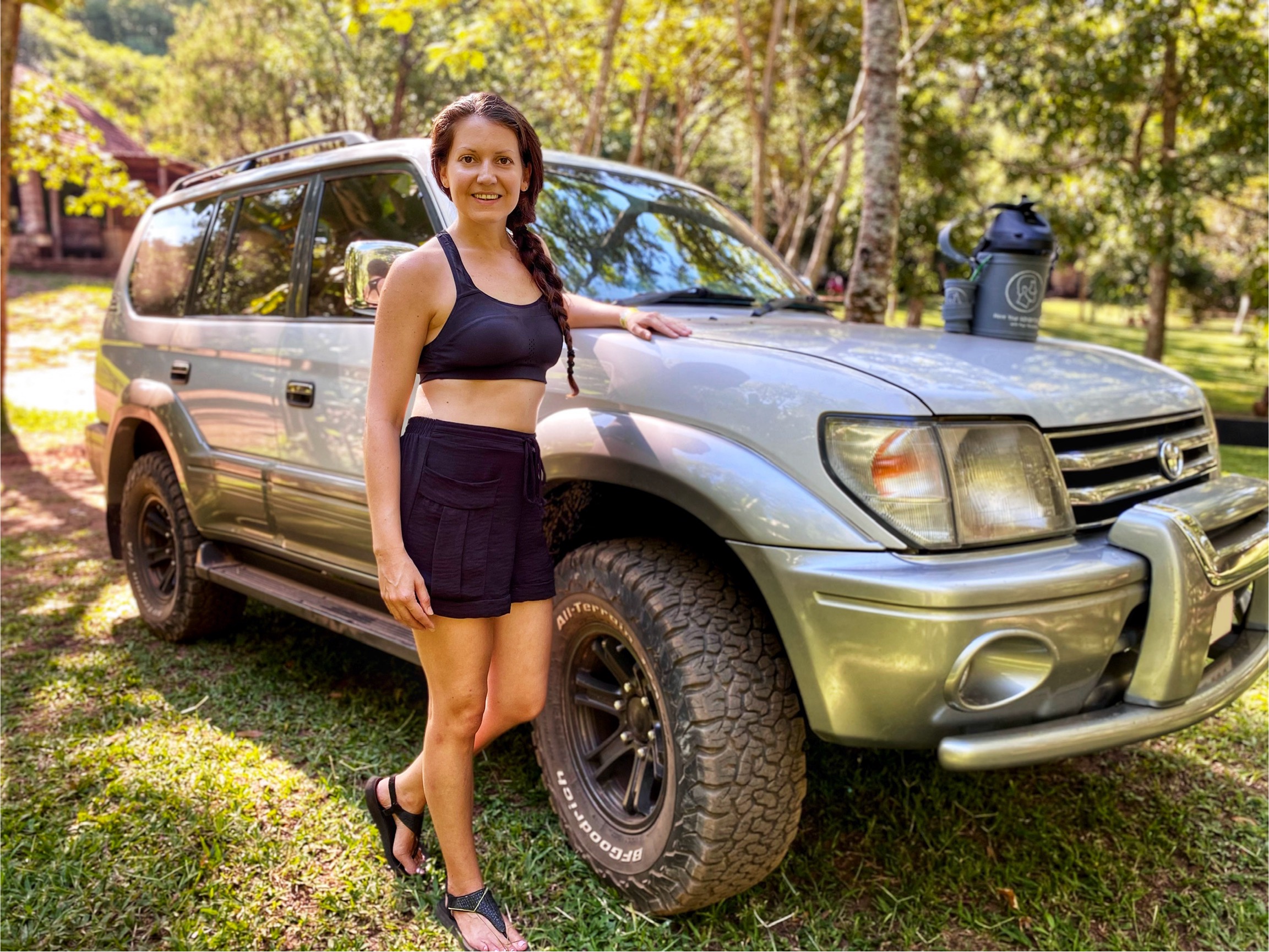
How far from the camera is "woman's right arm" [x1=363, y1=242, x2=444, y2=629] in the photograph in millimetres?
1995

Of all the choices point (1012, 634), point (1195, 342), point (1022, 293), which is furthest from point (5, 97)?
point (1195, 342)

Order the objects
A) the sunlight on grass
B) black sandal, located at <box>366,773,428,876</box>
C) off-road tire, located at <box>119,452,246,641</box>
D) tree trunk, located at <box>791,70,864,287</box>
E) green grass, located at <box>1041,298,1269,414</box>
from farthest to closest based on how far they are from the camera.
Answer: green grass, located at <box>1041,298,1269,414</box> < tree trunk, located at <box>791,70,864,287</box> < the sunlight on grass < off-road tire, located at <box>119,452,246,641</box> < black sandal, located at <box>366,773,428,876</box>

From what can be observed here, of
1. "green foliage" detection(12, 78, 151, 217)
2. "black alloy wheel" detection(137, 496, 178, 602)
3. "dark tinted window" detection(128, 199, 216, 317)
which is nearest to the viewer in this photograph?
"dark tinted window" detection(128, 199, 216, 317)

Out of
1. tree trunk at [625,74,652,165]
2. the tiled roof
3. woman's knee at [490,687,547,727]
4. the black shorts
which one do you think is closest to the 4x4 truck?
woman's knee at [490,687,547,727]

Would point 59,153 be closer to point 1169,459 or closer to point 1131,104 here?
point 1169,459

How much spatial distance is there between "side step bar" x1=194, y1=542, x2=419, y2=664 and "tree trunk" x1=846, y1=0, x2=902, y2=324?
12.3 feet

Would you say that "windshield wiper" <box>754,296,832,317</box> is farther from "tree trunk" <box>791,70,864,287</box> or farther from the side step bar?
"tree trunk" <box>791,70,864,287</box>

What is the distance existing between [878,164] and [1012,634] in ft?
14.9

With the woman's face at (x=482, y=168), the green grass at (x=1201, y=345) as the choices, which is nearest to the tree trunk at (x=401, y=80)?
the green grass at (x=1201, y=345)

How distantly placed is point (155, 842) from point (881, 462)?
226cm

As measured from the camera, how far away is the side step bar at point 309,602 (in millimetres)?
2938

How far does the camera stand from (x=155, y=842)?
9.02ft

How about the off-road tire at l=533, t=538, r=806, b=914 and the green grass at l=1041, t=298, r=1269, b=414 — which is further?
the green grass at l=1041, t=298, r=1269, b=414

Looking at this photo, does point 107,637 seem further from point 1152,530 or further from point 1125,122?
point 1125,122
